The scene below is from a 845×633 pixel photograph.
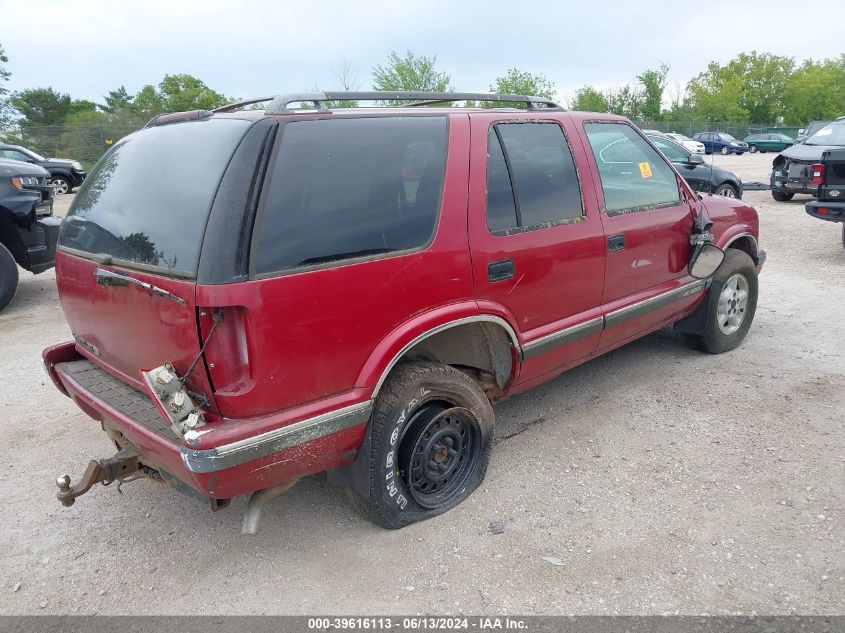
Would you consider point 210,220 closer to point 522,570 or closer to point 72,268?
point 72,268

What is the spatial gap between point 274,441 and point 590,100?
6279 cm

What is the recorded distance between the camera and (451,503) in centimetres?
310

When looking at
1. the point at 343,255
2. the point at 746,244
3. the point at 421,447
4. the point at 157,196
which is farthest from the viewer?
the point at 746,244

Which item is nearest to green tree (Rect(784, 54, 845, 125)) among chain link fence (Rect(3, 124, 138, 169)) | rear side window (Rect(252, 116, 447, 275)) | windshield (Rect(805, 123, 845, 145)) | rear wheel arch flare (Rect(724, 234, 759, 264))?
windshield (Rect(805, 123, 845, 145))

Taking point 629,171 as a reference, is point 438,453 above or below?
below

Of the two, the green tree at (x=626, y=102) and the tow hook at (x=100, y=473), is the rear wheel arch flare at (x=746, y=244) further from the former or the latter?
the green tree at (x=626, y=102)

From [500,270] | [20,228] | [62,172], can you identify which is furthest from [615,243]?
[62,172]

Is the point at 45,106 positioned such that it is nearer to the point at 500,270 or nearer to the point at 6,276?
the point at 6,276

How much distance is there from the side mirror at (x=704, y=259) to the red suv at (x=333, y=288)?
0.88 metres

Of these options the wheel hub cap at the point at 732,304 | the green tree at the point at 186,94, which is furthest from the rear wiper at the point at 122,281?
the green tree at the point at 186,94

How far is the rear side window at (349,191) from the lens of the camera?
2352mm

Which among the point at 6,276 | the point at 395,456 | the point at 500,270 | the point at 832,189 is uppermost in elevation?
the point at 500,270

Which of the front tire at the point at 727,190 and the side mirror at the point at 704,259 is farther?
the front tire at the point at 727,190

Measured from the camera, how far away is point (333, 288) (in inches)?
95.3
